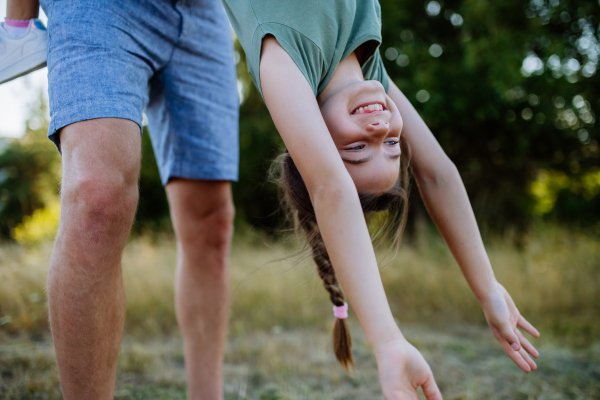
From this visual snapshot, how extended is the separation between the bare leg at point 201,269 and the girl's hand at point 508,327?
100 cm

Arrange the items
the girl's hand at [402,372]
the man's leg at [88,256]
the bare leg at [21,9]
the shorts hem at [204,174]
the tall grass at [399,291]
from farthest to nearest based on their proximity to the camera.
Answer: the tall grass at [399,291]
the shorts hem at [204,174]
the bare leg at [21,9]
the man's leg at [88,256]
the girl's hand at [402,372]

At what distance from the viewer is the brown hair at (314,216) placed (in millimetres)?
1357

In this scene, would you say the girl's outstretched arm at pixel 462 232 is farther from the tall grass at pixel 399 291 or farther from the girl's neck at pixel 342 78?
the tall grass at pixel 399 291

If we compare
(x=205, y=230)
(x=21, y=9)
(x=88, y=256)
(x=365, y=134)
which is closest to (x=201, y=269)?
(x=205, y=230)

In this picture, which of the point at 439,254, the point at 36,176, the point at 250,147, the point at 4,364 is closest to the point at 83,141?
the point at 4,364

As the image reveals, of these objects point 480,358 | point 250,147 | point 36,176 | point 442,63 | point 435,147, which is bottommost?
point 36,176

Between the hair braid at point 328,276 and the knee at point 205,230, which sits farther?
the knee at point 205,230

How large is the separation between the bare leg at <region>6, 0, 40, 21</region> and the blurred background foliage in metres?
3.39

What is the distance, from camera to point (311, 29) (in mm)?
1188

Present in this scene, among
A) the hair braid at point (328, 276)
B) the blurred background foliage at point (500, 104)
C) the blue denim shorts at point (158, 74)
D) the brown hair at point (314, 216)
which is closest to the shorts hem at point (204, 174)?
the blue denim shorts at point (158, 74)

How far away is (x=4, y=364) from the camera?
2139 mm

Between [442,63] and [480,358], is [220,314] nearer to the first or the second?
[480,358]

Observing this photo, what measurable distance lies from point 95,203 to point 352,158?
2.20 ft

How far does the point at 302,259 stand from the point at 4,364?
66.2 inches
